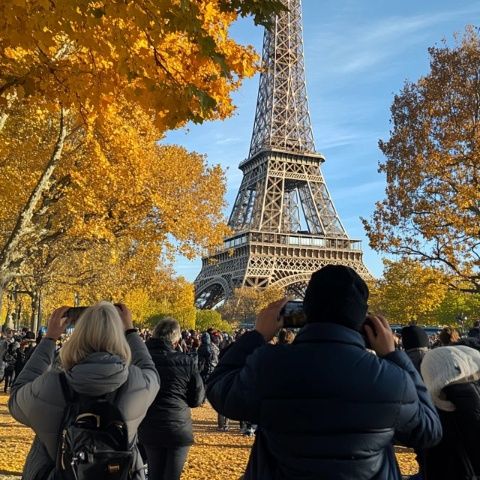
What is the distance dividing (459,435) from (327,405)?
3.69 ft

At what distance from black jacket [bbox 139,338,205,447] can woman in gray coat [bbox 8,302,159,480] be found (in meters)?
1.71

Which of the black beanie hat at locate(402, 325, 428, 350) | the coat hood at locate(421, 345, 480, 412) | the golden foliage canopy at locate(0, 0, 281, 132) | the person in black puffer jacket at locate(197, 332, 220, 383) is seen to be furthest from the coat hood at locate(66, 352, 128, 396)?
the person in black puffer jacket at locate(197, 332, 220, 383)

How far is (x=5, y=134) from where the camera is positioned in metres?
13.9

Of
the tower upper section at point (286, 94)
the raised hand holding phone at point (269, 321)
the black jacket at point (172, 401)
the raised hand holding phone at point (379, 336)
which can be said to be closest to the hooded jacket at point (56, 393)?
the raised hand holding phone at point (269, 321)

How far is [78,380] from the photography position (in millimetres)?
2668

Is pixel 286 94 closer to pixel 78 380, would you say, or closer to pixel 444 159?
pixel 444 159

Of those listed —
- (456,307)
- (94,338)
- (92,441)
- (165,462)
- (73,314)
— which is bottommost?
(165,462)

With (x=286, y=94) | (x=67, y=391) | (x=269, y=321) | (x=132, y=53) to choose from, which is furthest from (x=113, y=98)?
(x=286, y=94)

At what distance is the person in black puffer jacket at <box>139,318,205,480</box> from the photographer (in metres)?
4.66

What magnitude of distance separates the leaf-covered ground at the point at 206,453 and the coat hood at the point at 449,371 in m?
5.00

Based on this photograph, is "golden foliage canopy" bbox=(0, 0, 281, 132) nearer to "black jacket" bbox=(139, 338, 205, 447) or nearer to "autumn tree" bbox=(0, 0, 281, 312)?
"autumn tree" bbox=(0, 0, 281, 312)

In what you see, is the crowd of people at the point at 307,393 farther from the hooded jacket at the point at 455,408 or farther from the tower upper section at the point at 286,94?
the tower upper section at the point at 286,94

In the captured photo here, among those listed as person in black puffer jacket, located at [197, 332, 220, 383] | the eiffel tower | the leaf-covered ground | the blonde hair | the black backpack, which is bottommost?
the leaf-covered ground

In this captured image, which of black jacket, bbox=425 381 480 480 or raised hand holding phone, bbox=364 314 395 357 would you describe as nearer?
raised hand holding phone, bbox=364 314 395 357
